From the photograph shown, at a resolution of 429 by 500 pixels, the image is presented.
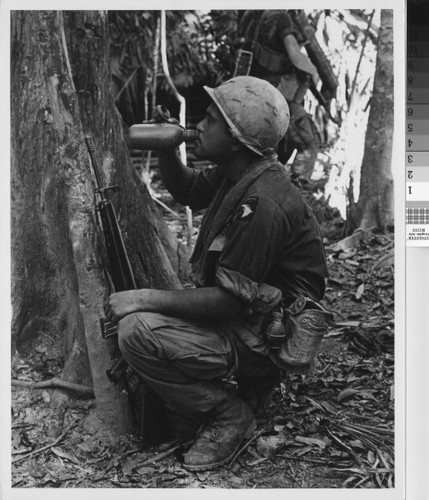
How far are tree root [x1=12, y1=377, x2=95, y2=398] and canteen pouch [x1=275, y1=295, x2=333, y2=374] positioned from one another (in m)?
0.94

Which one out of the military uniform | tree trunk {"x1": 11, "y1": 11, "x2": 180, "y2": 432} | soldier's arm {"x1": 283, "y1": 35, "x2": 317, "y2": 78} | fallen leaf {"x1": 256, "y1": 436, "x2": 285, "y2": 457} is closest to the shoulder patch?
the military uniform

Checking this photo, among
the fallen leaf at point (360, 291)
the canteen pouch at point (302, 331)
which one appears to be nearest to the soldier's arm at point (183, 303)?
the canteen pouch at point (302, 331)

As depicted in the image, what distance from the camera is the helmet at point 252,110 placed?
3723 millimetres

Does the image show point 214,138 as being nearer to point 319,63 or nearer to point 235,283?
point 235,283

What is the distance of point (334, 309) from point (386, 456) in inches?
32.6

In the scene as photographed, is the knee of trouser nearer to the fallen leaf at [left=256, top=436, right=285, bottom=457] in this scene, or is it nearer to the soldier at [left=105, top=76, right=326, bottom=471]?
the soldier at [left=105, top=76, right=326, bottom=471]

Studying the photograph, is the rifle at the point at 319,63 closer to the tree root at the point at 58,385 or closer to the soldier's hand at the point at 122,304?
the soldier's hand at the point at 122,304

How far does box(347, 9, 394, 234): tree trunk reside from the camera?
4.26 metres

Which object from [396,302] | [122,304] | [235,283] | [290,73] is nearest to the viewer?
[235,283]

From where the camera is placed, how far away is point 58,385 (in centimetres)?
419

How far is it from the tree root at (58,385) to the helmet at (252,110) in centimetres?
135

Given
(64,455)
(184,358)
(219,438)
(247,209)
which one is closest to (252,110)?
(247,209)

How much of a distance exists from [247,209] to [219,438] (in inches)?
39.0

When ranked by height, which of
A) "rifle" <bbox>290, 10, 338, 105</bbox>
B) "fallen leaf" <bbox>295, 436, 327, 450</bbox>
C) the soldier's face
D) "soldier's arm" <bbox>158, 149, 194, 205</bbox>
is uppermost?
"rifle" <bbox>290, 10, 338, 105</bbox>
